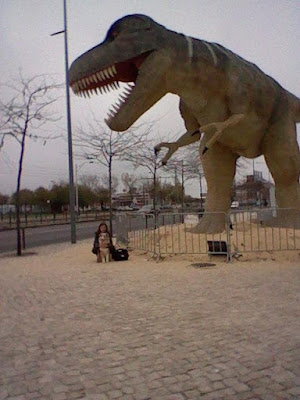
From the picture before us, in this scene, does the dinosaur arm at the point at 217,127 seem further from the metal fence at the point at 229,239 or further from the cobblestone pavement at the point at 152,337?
the cobblestone pavement at the point at 152,337

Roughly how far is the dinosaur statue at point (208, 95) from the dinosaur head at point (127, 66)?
17 millimetres

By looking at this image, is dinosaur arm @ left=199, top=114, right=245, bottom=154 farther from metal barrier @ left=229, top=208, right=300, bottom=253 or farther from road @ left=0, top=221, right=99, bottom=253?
road @ left=0, top=221, right=99, bottom=253

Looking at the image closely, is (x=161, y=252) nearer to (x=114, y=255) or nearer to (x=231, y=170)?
(x=114, y=255)

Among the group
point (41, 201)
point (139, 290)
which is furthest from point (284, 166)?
point (41, 201)

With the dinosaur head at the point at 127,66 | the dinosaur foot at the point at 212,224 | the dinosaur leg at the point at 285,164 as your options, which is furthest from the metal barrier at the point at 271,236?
the dinosaur head at the point at 127,66

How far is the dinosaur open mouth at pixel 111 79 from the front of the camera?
6953 millimetres

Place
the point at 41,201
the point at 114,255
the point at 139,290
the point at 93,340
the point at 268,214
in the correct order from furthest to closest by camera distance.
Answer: the point at 41,201, the point at 268,214, the point at 114,255, the point at 139,290, the point at 93,340

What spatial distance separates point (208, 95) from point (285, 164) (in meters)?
2.64

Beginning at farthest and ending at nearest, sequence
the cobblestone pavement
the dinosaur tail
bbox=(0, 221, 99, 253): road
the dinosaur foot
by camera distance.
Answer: bbox=(0, 221, 99, 253): road < the dinosaur tail < the dinosaur foot < the cobblestone pavement

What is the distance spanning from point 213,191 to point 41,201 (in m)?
41.5

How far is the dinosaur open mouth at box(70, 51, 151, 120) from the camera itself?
695 cm

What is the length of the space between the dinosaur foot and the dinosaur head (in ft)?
10.1

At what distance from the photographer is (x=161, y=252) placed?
8.51 meters

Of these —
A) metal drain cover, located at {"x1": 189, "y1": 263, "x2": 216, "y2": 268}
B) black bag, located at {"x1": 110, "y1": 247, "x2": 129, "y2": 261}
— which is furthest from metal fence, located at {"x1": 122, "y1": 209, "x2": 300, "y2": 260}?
black bag, located at {"x1": 110, "y1": 247, "x2": 129, "y2": 261}
